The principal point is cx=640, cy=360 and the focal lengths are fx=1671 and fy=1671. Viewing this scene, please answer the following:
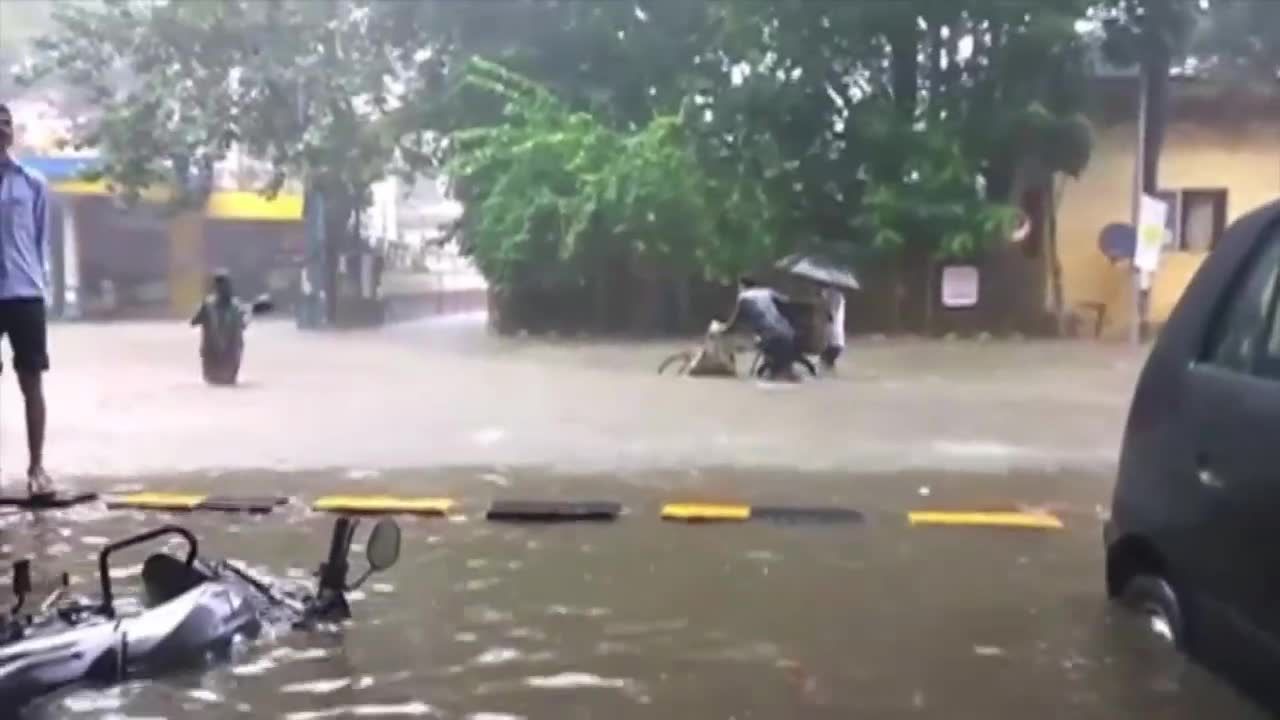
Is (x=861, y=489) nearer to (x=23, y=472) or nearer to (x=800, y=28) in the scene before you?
(x=23, y=472)

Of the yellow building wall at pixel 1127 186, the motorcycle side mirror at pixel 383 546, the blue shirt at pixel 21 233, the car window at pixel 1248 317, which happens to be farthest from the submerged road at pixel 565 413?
the car window at pixel 1248 317

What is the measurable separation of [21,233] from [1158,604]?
14.7 feet

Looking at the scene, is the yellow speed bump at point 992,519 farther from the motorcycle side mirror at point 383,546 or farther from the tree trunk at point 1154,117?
the tree trunk at point 1154,117

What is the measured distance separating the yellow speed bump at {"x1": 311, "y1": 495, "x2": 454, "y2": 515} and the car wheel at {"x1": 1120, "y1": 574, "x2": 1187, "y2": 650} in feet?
9.94

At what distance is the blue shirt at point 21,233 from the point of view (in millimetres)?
6355

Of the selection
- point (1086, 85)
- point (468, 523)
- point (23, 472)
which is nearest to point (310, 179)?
point (1086, 85)

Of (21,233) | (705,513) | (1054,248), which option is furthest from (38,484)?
(1054,248)

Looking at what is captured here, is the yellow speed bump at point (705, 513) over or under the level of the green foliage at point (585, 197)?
under

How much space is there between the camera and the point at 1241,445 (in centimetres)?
332

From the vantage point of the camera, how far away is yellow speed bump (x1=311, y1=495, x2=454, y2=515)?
Result: 21.5 ft

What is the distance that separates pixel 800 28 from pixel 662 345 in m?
4.32

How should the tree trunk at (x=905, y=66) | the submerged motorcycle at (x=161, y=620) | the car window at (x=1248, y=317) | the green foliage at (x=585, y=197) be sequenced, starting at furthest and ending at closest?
the tree trunk at (x=905, y=66) < the green foliage at (x=585, y=197) < the submerged motorcycle at (x=161, y=620) < the car window at (x=1248, y=317)

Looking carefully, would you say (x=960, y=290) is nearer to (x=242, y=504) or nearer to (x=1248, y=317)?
(x=242, y=504)

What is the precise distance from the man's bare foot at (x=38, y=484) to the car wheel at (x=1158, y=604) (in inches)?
170
